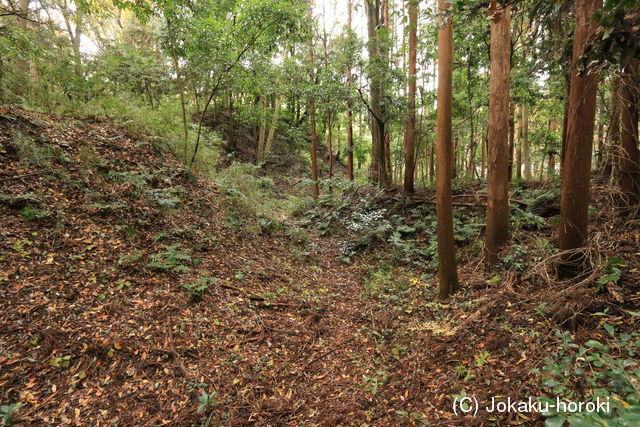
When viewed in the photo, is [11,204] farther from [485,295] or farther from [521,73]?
[521,73]

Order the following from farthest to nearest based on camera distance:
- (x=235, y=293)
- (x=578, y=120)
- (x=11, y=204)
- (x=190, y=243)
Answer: (x=190, y=243), (x=235, y=293), (x=11, y=204), (x=578, y=120)

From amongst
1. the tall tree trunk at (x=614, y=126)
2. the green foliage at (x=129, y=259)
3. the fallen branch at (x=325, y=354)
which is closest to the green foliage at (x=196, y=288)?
the green foliage at (x=129, y=259)

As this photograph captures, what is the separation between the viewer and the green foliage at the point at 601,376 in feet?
6.83

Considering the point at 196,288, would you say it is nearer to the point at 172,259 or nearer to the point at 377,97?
the point at 172,259

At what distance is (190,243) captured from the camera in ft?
21.5

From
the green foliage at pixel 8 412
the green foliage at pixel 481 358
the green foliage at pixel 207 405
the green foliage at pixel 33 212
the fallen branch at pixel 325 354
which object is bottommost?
→ the fallen branch at pixel 325 354

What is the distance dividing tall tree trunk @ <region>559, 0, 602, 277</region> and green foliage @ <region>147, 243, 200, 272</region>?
609 centimetres

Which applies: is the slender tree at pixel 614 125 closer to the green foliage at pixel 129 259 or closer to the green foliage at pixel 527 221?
the green foliage at pixel 527 221

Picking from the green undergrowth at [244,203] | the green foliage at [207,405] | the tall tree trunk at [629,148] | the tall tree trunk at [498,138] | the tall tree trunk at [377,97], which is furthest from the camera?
the tall tree trunk at [377,97]

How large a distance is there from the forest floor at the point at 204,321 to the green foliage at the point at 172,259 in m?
0.04

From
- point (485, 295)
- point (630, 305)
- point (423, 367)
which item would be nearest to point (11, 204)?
point (423, 367)

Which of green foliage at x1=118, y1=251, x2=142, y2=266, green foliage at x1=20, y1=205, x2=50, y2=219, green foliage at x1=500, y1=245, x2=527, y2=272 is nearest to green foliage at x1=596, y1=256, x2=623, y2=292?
green foliage at x1=500, y1=245, x2=527, y2=272

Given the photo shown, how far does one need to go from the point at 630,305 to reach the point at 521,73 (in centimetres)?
723

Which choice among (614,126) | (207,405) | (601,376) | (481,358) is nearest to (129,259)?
(207,405)
